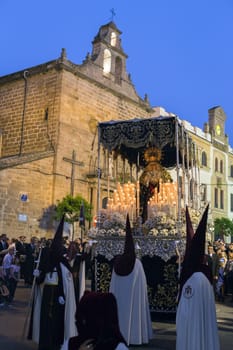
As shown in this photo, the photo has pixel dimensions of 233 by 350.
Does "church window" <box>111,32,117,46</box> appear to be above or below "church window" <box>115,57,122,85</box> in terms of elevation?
above

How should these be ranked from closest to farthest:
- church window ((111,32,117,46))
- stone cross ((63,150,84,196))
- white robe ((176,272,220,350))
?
white robe ((176,272,220,350)), stone cross ((63,150,84,196)), church window ((111,32,117,46))

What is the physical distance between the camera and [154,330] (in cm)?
749

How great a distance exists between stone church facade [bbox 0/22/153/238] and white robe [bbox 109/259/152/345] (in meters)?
14.8

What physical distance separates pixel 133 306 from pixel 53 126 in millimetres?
18328

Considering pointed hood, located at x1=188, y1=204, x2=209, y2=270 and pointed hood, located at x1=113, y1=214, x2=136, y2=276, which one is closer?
pointed hood, located at x1=188, y1=204, x2=209, y2=270

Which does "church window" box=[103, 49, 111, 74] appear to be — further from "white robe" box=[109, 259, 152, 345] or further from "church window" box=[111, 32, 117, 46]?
"white robe" box=[109, 259, 152, 345]

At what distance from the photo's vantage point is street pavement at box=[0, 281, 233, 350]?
6.23m

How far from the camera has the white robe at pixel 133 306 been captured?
638cm

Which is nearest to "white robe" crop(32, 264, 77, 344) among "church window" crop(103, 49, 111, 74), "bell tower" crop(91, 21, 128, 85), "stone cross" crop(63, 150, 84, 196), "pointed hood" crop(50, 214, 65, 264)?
"pointed hood" crop(50, 214, 65, 264)

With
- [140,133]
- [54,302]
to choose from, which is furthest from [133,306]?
[140,133]

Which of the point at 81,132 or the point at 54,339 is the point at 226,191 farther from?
the point at 54,339

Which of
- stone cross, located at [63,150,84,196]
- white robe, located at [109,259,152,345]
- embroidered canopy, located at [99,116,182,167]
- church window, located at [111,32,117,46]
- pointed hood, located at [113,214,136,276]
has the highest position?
church window, located at [111,32,117,46]

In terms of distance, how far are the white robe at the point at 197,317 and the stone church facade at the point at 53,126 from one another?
54.4 feet

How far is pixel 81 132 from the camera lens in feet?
82.1
